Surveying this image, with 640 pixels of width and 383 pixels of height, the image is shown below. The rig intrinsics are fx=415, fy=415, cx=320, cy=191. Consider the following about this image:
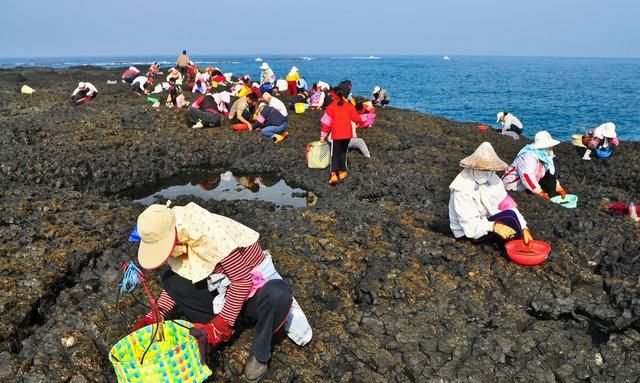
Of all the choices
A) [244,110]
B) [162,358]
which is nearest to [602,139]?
[244,110]

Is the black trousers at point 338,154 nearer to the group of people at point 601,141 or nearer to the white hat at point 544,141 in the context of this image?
the white hat at point 544,141

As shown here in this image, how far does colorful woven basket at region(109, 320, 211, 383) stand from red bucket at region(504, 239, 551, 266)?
4197 mm

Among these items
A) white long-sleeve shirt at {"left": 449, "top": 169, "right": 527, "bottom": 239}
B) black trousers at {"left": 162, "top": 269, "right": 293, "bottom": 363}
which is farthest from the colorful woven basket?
white long-sleeve shirt at {"left": 449, "top": 169, "right": 527, "bottom": 239}

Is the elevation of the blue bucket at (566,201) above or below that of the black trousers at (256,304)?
below

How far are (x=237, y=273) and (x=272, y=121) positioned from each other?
33.5 feet

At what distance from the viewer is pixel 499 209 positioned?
565 centimetres

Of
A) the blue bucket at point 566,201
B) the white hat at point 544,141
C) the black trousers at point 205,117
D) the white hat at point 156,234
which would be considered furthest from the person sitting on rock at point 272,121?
the white hat at point 156,234

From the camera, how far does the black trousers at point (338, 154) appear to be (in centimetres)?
953

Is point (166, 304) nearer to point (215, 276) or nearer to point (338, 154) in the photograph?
point (215, 276)

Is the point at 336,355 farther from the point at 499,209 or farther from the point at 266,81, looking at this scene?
the point at 266,81

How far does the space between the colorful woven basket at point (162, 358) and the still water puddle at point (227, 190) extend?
500 centimetres

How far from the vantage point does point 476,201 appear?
5.63 meters

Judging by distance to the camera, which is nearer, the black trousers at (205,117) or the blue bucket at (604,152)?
the blue bucket at (604,152)

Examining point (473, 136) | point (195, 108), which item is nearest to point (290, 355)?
point (195, 108)
